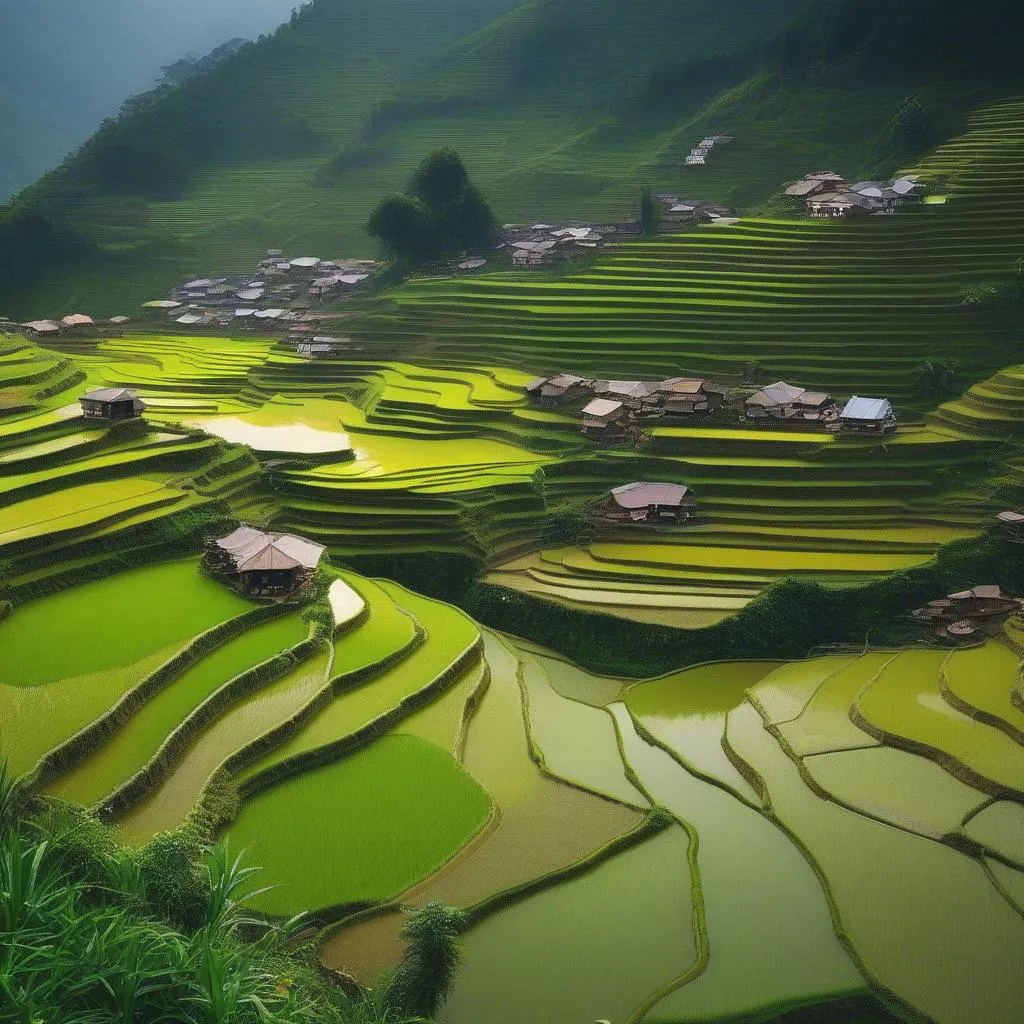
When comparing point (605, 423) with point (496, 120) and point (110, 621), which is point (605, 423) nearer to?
point (110, 621)

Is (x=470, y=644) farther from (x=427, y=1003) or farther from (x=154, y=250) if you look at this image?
(x=154, y=250)

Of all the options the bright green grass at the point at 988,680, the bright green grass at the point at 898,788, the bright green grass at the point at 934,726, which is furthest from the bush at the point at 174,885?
the bright green grass at the point at 988,680

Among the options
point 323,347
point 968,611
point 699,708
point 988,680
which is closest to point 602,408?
point 968,611

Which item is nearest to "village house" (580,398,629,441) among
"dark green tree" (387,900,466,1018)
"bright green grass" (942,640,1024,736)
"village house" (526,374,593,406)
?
"village house" (526,374,593,406)

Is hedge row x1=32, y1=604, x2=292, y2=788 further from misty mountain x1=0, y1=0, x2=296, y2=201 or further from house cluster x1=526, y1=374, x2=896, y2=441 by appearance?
misty mountain x1=0, y1=0, x2=296, y2=201

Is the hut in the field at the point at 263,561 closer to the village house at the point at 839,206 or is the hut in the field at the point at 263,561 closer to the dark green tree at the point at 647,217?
the village house at the point at 839,206
